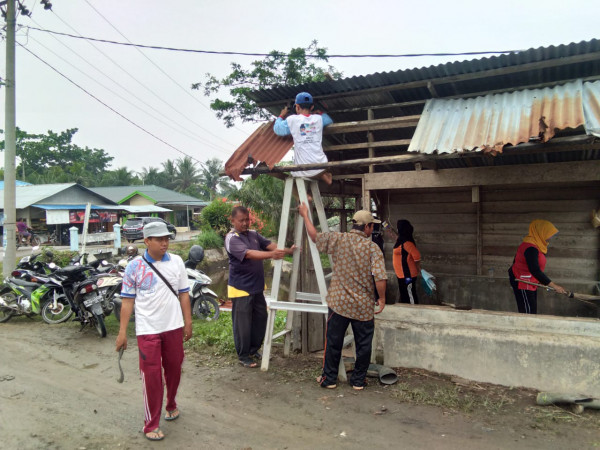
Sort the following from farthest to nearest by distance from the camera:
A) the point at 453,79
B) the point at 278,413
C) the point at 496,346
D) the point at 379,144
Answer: the point at 379,144
the point at 453,79
the point at 496,346
the point at 278,413

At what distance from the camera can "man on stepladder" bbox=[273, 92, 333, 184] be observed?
15.3ft

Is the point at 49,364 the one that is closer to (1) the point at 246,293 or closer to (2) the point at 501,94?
(1) the point at 246,293

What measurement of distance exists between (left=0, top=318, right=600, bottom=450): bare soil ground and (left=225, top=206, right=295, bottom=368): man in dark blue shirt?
32 cm

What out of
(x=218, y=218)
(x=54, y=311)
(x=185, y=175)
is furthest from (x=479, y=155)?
(x=185, y=175)

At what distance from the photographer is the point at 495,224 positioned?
679 centimetres

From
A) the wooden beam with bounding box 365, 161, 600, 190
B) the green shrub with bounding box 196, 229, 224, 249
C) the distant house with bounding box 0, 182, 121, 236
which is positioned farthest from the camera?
the distant house with bounding box 0, 182, 121, 236

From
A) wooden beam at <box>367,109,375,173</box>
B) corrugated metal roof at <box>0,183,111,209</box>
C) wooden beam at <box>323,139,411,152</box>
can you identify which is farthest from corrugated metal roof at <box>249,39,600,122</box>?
corrugated metal roof at <box>0,183,111,209</box>

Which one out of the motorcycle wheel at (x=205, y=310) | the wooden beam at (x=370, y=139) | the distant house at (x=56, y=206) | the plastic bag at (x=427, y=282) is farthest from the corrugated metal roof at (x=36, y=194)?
the wooden beam at (x=370, y=139)

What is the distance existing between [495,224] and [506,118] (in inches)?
125

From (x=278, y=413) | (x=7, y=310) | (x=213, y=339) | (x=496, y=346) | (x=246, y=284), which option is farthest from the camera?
(x=7, y=310)

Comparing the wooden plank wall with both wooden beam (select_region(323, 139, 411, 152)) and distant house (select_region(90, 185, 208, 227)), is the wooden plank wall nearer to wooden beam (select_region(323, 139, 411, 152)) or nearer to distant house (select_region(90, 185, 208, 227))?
wooden beam (select_region(323, 139, 411, 152))

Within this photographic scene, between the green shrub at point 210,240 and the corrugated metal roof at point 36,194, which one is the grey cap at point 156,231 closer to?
the green shrub at point 210,240

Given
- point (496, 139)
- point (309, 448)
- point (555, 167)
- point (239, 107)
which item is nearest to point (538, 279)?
point (555, 167)

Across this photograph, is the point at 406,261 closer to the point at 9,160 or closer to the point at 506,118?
the point at 506,118
